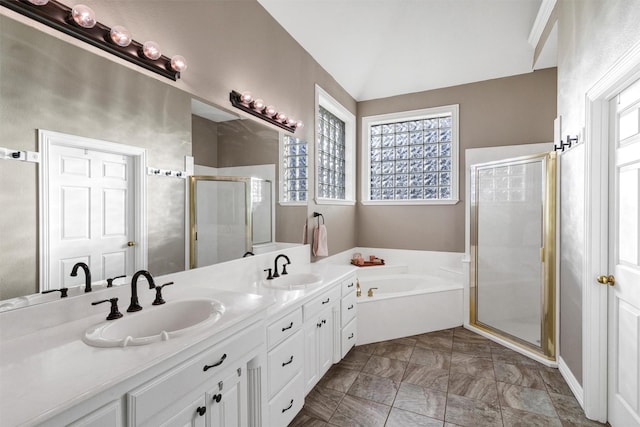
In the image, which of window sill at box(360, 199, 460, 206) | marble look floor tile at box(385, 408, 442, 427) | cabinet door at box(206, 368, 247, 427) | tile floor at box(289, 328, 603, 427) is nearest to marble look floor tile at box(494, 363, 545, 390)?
tile floor at box(289, 328, 603, 427)

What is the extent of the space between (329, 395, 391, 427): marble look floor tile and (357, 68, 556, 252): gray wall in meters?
2.36

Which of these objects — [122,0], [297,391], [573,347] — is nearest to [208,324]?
[297,391]

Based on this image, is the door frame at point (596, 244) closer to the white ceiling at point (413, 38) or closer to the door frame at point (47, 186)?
the white ceiling at point (413, 38)

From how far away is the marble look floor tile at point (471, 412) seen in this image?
1900 millimetres

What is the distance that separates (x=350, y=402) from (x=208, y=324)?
140cm

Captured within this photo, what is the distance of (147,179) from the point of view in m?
1.54

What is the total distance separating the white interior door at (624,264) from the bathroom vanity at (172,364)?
1734 mm

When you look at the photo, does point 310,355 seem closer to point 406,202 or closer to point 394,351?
point 394,351

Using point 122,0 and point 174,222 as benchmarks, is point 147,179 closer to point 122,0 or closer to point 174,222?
point 174,222

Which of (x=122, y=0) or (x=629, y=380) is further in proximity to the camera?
(x=629, y=380)

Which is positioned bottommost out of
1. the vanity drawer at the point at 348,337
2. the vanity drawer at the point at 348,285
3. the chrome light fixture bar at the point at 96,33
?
the vanity drawer at the point at 348,337

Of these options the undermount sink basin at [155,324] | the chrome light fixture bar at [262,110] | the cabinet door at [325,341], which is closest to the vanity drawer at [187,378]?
the undermount sink basin at [155,324]

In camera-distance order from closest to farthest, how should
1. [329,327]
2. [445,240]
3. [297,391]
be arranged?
[297,391] < [329,327] < [445,240]

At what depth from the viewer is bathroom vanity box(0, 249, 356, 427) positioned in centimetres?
79
